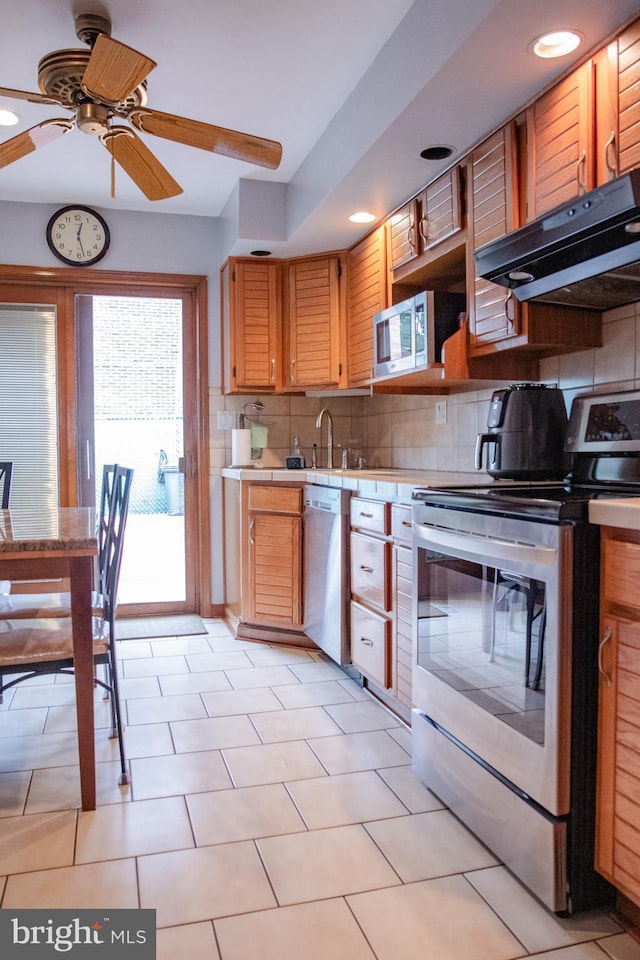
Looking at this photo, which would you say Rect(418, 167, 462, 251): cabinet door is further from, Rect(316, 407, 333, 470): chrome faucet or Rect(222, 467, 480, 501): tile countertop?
Rect(316, 407, 333, 470): chrome faucet

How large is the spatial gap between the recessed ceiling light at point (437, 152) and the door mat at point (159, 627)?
8.96 ft

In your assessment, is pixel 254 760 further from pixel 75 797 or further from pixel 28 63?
pixel 28 63

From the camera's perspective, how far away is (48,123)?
2246mm

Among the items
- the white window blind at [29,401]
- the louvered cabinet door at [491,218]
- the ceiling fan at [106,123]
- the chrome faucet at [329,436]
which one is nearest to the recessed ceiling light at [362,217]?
the louvered cabinet door at [491,218]

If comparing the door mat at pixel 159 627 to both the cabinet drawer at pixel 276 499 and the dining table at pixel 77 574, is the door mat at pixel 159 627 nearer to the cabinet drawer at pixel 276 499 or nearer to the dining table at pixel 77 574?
the cabinet drawer at pixel 276 499

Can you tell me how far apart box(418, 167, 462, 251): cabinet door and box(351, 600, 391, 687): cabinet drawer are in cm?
153

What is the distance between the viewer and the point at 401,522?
99.3 inches

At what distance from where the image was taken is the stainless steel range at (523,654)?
1.51 metres

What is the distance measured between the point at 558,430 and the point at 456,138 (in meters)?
1.08

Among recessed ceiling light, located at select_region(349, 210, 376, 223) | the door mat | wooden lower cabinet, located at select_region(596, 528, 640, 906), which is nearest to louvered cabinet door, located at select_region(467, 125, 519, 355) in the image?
recessed ceiling light, located at select_region(349, 210, 376, 223)

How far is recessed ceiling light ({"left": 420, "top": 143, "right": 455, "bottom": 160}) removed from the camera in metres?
2.50

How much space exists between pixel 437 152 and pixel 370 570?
5.27ft

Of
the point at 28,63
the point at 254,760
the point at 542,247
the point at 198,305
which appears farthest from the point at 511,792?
the point at 198,305

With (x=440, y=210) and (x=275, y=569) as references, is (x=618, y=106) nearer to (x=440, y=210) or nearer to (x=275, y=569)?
(x=440, y=210)
